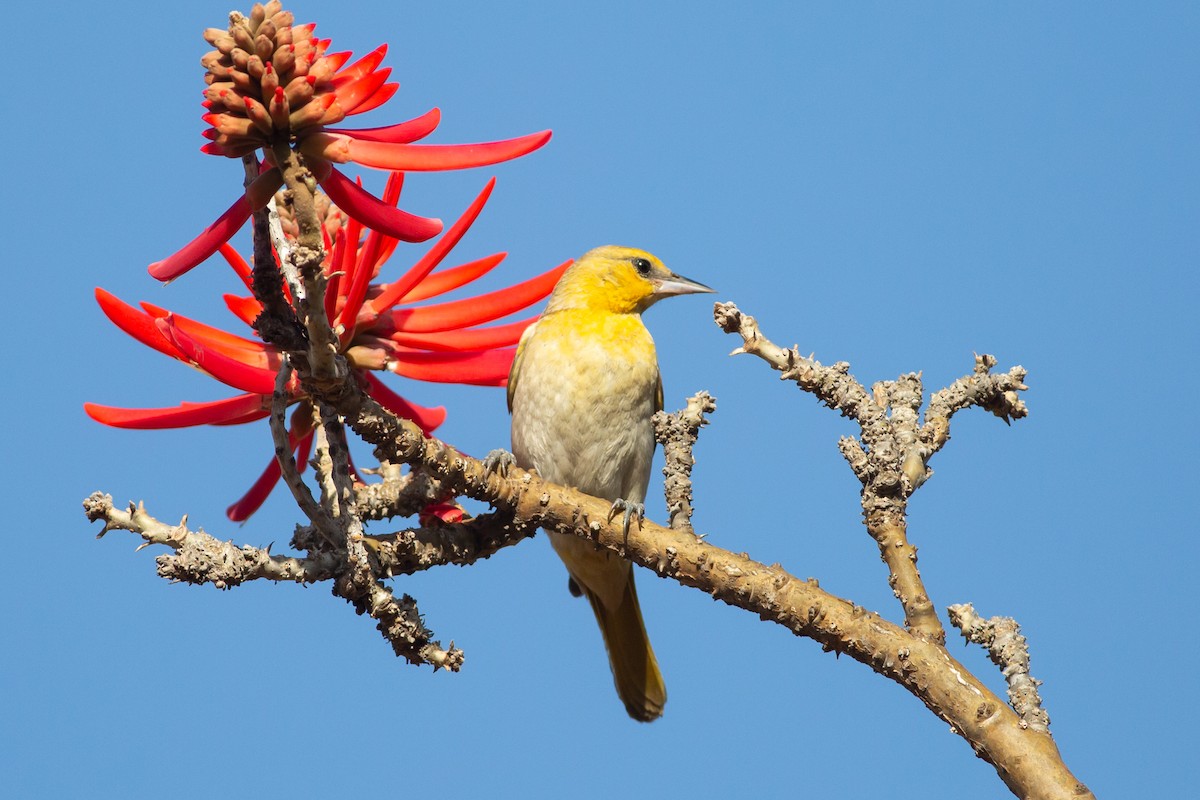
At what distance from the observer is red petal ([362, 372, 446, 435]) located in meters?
4.24

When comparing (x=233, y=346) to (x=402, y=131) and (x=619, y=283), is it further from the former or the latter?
(x=619, y=283)

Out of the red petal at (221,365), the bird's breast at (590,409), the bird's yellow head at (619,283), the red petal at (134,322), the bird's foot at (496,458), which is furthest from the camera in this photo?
the bird's yellow head at (619,283)

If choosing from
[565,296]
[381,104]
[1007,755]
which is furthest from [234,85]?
[565,296]

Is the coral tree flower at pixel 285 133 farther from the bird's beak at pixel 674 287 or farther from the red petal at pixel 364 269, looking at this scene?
the bird's beak at pixel 674 287

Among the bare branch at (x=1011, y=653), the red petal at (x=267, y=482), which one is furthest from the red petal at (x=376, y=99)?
the bare branch at (x=1011, y=653)

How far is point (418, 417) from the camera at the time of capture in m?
4.34

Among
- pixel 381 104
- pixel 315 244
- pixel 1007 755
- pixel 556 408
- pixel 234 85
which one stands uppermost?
pixel 556 408

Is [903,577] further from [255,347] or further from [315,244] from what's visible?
[255,347]

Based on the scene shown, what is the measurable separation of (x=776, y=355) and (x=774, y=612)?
0.75m

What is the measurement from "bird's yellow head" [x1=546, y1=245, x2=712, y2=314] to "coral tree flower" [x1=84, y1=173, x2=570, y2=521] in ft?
5.54

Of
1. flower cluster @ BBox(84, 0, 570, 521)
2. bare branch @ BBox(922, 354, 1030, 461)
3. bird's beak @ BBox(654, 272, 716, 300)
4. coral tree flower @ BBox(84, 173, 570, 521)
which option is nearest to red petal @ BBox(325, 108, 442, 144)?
flower cluster @ BBox(84, 0, 570, 521)

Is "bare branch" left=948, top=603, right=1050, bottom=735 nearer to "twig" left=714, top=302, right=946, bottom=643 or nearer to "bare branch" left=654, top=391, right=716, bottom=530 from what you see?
"twig" left=714, top=302, right=946, bottom=643

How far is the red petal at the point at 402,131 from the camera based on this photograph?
316 cm

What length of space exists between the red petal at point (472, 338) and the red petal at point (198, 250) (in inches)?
44.7
